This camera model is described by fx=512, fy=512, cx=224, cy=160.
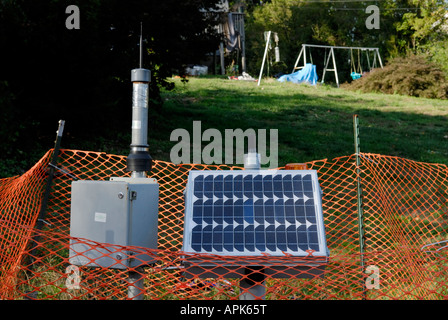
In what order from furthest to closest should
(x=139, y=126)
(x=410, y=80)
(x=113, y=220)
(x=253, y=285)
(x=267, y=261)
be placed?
(x=410, y=80), (x=139, y=126), (x=113, y=220), (x=253, y=285), (x=267, y=261)

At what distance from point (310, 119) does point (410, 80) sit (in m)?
9.24

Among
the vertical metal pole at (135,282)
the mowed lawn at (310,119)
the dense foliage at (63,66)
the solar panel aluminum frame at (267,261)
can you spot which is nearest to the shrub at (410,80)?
the mowed lawn at (310,119)

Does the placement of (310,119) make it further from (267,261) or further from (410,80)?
(267,261)

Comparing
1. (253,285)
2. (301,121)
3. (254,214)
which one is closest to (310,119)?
(301,121)

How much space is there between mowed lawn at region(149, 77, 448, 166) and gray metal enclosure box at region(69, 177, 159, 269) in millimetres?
5526

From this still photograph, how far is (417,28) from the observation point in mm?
28625

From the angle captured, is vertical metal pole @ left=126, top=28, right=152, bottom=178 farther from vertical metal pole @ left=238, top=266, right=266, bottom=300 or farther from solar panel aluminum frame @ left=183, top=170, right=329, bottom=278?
vertical metal pole @ left=238, top=266, right=266, bottom=300

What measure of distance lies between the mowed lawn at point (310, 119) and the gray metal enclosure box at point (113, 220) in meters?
5.53

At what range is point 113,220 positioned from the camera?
3105mm

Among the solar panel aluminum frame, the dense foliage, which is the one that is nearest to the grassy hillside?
the dense foliage

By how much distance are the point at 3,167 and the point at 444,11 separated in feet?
82.4

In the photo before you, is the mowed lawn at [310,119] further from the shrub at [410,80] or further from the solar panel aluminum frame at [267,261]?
the solar panel aluminum frame at [267,261]
